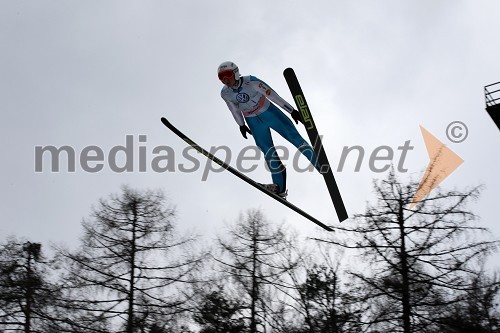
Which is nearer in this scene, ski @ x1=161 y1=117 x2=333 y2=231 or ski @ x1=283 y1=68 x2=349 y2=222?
ski @ x1=283 y1=68 x2=349 y2=222

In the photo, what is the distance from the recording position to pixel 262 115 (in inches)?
343

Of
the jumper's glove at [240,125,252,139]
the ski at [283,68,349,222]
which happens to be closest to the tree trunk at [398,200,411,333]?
the ski at [283,68,349,222]

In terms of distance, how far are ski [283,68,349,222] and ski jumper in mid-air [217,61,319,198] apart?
108 millimetres

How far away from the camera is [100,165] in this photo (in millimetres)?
12680

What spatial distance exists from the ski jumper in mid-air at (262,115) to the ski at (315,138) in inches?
4.3

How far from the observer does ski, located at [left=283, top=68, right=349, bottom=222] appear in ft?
27.6

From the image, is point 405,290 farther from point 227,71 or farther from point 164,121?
point 227,71

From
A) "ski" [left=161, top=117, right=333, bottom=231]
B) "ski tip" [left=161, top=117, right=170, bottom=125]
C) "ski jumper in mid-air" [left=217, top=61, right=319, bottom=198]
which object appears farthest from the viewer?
"ski tip" [left=161, top=117, right=170, bottom=125]

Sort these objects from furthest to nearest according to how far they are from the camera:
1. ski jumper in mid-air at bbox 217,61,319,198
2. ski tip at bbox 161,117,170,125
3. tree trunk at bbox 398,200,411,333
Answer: tree trunk at bbox 398,200,411,333
ski tip at bbox 161,117,170,125
ski jumper in mid-air at bbox 217,61,319,198

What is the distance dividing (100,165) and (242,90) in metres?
5.40

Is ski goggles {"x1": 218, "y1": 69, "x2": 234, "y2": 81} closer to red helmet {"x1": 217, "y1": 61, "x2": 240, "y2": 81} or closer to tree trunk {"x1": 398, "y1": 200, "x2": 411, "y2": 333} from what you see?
red helmet {"x1": 217, "y1": 61, "x2": 240, "y2": 81}

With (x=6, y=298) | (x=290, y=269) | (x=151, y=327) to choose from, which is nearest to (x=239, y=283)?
(x=290, y=269)

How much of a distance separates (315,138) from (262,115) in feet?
2.83

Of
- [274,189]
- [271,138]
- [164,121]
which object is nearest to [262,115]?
[271,138]
